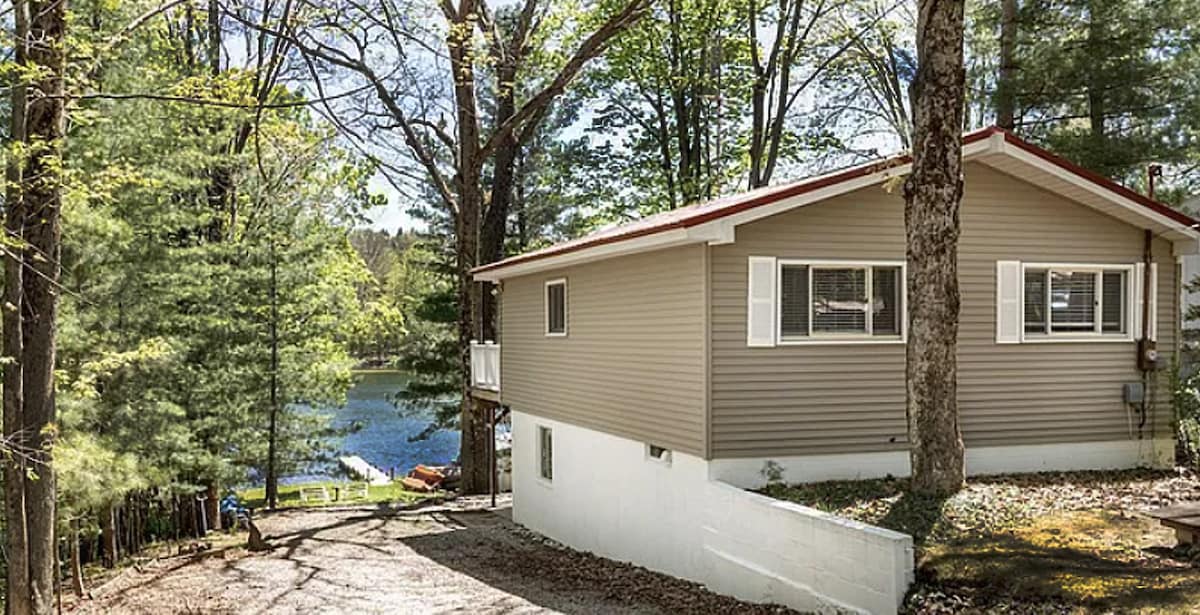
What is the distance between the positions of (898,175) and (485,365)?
32.9 ft

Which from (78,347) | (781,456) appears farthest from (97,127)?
(781,456)

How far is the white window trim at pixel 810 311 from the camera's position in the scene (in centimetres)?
962

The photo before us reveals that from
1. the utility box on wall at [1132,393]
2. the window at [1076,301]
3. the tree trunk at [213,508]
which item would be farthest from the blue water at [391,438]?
the utility box on wall at [1132,393]

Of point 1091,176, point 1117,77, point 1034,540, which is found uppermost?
point 1117,77

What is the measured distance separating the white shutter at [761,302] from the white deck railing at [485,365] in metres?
7.83

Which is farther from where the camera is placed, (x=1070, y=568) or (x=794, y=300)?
(x=794, y=300)

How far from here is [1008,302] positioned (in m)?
10.5

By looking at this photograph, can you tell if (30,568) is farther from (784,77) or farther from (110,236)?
(784,77)

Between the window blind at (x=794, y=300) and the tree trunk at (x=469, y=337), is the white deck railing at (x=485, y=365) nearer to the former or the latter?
the tree trunk at (x=469, y=337)

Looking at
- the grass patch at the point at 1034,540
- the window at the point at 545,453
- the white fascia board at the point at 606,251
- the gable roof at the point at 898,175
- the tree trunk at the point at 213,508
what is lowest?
the tree trunk at the point at 213,508

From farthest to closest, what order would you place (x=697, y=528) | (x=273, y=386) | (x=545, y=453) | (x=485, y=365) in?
(x=273, y=386), (x=485, y=365), (x=545, y=453), (x=697, y=528)

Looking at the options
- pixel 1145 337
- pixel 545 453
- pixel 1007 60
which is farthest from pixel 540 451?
pixel 1007 60

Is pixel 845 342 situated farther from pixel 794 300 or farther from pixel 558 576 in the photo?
pixel 558 576

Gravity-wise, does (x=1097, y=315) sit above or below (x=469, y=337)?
above
